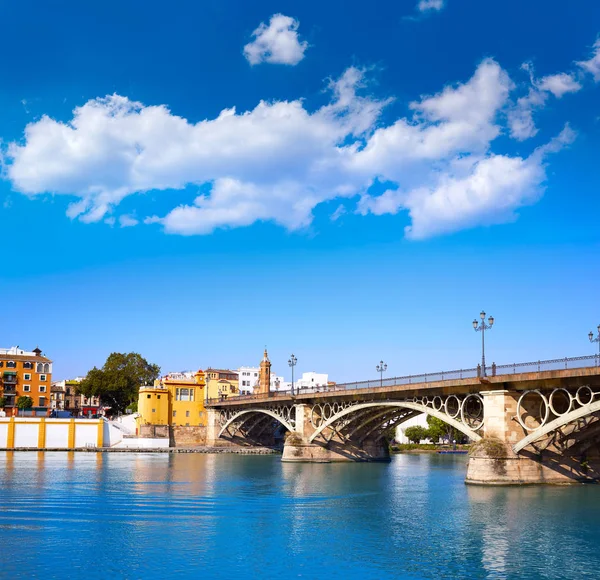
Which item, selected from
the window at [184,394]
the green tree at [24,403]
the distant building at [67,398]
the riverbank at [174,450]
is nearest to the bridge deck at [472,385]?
the riverbank at [174,450]

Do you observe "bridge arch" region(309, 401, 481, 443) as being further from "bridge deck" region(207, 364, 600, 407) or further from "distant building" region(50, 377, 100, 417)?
"distant building" region(50, 377, 100, 417)

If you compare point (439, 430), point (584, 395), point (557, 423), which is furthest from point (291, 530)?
point (439, 430)


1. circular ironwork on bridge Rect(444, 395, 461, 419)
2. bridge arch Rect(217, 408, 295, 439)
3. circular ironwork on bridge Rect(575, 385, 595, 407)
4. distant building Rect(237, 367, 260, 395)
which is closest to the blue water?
circular ironwork on bridge Rect(444, 395, 461, 419)

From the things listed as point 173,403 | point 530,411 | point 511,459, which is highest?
point 530,411

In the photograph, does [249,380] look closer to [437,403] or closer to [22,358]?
[22,358]

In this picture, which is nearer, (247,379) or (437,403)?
(437,403)

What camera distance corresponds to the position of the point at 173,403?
112875mm

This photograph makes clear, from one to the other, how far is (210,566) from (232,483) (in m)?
28.7

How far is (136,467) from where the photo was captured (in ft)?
216

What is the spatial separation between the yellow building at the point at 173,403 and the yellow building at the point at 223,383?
33.5 feet

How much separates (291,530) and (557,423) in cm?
1782

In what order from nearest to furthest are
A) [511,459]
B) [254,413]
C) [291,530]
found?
1. [291,530]
2. [511,459]
3. [254,413]

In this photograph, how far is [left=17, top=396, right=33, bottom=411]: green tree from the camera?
111m

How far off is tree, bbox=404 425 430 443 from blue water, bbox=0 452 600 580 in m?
72.1
